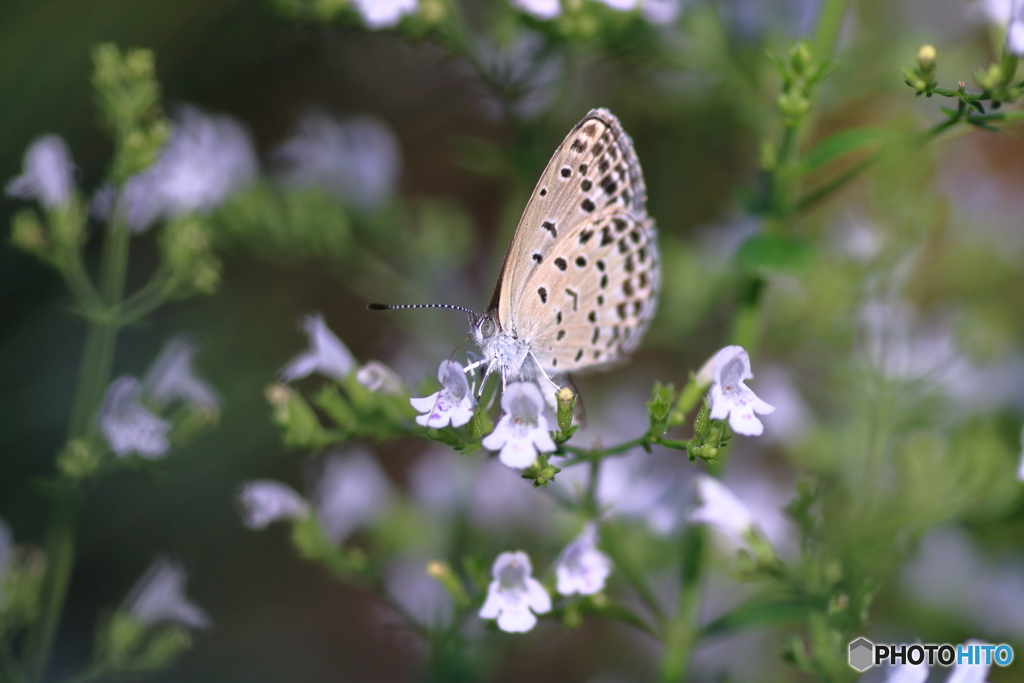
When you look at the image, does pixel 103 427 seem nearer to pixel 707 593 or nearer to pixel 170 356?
pixel 170 356

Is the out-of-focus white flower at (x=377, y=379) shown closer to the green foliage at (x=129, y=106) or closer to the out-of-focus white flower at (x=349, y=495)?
the green foliage at (x=129, y=106)

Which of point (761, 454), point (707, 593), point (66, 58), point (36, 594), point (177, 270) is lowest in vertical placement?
point (36, 594)

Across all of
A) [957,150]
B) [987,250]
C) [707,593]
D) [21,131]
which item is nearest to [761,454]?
[707,593]

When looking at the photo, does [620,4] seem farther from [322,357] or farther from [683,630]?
[683,630]

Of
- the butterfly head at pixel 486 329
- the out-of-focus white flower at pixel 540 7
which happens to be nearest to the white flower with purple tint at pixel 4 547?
the butterfly head at pixel 486 329

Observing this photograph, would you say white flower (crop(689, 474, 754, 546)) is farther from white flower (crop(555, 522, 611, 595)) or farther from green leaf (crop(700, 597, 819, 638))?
white flower (crop(555, 522, 611, 595))
